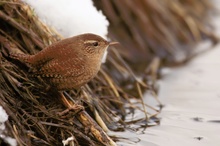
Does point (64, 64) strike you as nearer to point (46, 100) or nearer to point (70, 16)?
point (46, 100)

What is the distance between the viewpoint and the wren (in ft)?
13.1

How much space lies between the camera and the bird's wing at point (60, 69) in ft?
13.1

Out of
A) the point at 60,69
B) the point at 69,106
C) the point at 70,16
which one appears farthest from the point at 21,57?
the point at 70,16

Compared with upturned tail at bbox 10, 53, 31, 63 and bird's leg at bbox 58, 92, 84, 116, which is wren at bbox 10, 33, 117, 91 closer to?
upturned tail at bbox 10, 53, 31, 63

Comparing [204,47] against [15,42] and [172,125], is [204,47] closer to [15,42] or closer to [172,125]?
[172,125]

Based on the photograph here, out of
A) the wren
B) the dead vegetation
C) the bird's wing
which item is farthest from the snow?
the bird's wing

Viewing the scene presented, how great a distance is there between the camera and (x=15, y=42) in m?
4.32

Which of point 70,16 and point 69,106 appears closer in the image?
point 69,106

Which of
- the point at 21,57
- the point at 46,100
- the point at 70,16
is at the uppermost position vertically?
the point at 70,16

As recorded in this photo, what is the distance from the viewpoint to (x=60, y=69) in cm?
399

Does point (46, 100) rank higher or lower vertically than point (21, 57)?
lower

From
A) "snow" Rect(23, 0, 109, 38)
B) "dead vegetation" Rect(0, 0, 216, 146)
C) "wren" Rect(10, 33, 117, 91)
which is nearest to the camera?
"dead vegetation" Rect(0, 0, 216, 146)

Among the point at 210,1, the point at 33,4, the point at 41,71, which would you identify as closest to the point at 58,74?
the point at 41,71

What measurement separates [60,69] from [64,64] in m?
0.05
